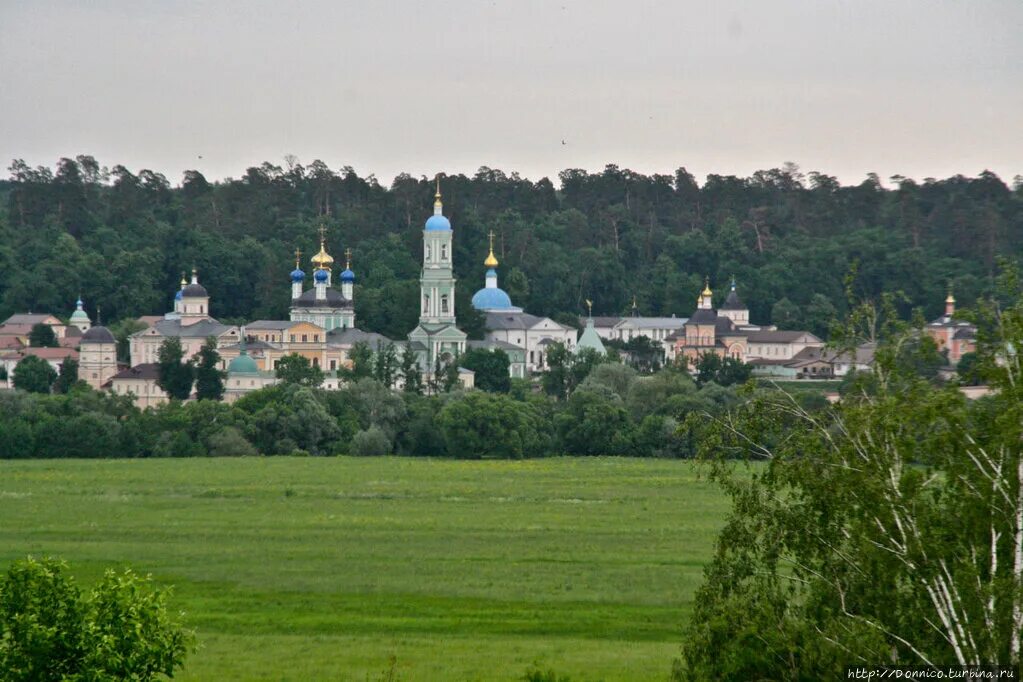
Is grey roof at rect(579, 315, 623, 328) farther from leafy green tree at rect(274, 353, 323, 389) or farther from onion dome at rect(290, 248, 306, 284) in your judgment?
leafy green tree at rect(274, 353, 323, 389)

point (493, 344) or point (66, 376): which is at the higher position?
point (493, 344)

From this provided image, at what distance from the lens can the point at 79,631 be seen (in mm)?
20766

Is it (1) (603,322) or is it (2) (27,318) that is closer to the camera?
(2) (27,318)

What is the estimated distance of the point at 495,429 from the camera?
222 ft

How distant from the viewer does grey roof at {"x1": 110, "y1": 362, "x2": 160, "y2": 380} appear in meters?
92.8

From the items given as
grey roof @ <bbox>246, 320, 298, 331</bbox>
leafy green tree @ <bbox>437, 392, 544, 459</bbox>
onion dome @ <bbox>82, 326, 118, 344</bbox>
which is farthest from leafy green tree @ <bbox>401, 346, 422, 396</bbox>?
onion dome @ <bbox>82, 326, 118, 344</bbox>

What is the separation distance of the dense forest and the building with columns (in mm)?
1744

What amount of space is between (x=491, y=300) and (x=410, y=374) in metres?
33.0

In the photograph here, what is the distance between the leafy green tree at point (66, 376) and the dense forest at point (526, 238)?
19070mm

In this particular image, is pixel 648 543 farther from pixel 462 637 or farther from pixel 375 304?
pixel 375 304

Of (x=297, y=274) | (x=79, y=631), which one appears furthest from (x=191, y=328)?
(x=79, y=631)

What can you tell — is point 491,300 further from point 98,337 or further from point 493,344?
point 98,337

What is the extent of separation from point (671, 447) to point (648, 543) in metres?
27.7

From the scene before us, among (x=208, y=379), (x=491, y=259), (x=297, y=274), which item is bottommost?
(x=208, y=379)
